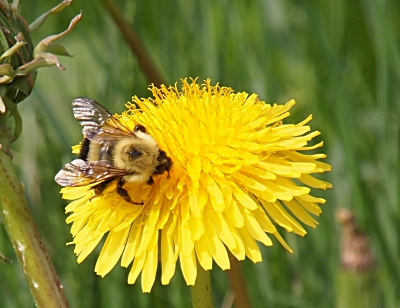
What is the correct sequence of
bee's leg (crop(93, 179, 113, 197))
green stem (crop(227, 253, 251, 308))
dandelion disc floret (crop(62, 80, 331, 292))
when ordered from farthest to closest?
green stem (crop(227, 253, 251, 308)), bee's leg (crop(93, 179, 113, 197)), dandelion disc floret (crop(62, 80, 331, 292))

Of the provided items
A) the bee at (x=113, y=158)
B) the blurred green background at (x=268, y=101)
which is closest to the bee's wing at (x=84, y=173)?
the bee at (x=113, y=158)

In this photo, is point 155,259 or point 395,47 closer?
point 155,259

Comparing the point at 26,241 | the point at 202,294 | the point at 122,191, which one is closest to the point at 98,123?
the point at 122,191

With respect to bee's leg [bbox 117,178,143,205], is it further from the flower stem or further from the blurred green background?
the blurred green background

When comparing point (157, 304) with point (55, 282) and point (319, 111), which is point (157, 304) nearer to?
point (319, 111)

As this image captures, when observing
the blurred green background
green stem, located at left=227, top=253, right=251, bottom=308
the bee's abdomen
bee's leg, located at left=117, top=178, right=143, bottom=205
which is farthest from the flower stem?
the blurred green background

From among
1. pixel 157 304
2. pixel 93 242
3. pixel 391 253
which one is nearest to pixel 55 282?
pixel 93 242

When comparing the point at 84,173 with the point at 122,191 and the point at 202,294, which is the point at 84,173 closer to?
the point at 122,191
